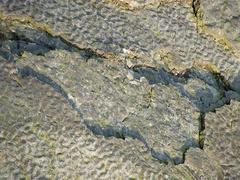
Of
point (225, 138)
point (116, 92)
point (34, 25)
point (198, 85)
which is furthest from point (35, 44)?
point (225, 138)

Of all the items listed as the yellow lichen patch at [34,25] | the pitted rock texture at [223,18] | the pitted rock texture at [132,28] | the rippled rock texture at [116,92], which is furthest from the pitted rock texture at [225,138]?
the yellow lichen patch at [34,25]

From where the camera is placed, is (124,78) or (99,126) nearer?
(99,126)

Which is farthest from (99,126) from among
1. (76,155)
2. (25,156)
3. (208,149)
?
(208,149)

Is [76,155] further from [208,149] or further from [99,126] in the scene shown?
[208,149]

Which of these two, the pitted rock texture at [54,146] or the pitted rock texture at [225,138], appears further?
the pitted rock texture at [225,138]

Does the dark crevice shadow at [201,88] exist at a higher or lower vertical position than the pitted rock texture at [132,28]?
lower

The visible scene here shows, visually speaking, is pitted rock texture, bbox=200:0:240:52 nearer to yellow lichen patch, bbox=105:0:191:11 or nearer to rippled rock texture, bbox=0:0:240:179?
rippled rock texture, bbox=0:0:240:179

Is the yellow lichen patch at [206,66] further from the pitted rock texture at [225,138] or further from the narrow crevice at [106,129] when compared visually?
the narrow crevice at [106,129]

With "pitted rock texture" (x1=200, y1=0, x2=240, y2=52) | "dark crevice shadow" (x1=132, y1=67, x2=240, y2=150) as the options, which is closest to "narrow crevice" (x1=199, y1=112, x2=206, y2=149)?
"dark crevice shadow" (x1=132, y1=67, x2=240, y2=150)

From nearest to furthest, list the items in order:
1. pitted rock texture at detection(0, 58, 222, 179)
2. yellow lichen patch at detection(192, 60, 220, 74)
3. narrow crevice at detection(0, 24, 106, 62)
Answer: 1. pitted rock texture at detection(0, 58, 222, 179)
2. narrow crevice at detection(0, 24, 106, 62)
3. yellow lichen patch at detection(192, 60, 220, 74)
